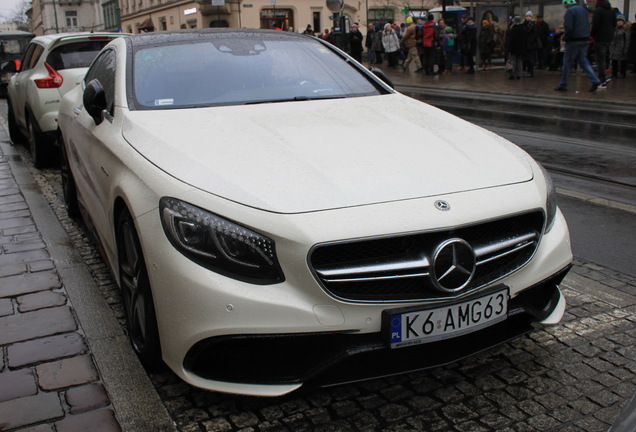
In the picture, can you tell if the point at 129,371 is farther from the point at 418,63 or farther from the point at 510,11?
the point at 510,11

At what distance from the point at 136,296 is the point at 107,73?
2.01 m

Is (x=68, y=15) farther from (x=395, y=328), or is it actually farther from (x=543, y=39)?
(x=395, y=328)

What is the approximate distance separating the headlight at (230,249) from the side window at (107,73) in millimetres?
1604

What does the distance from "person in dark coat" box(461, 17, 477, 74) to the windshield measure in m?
18.8

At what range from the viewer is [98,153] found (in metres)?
3.96

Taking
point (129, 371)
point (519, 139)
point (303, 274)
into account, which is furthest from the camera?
point (519, 139)

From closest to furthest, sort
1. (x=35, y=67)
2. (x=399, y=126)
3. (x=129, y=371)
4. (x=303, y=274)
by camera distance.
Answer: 1. (x=303, y=274)
2. (x=129, y=371)
3. (x=399, y=126)
4. (x=35, y=67)

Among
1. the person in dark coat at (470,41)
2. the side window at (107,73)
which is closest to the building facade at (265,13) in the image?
the person in dark coat at (470,41)

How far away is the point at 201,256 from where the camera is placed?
8.75 feet

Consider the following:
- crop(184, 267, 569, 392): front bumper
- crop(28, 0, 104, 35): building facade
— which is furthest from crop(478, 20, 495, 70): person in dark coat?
crop(28, 0, 104, 35): building facade

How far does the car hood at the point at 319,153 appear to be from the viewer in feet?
9.21

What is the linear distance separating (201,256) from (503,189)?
126 centimetres

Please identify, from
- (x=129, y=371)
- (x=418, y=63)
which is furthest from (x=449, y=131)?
(x=418, y=63)

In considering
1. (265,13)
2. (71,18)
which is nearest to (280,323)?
(265,13)
